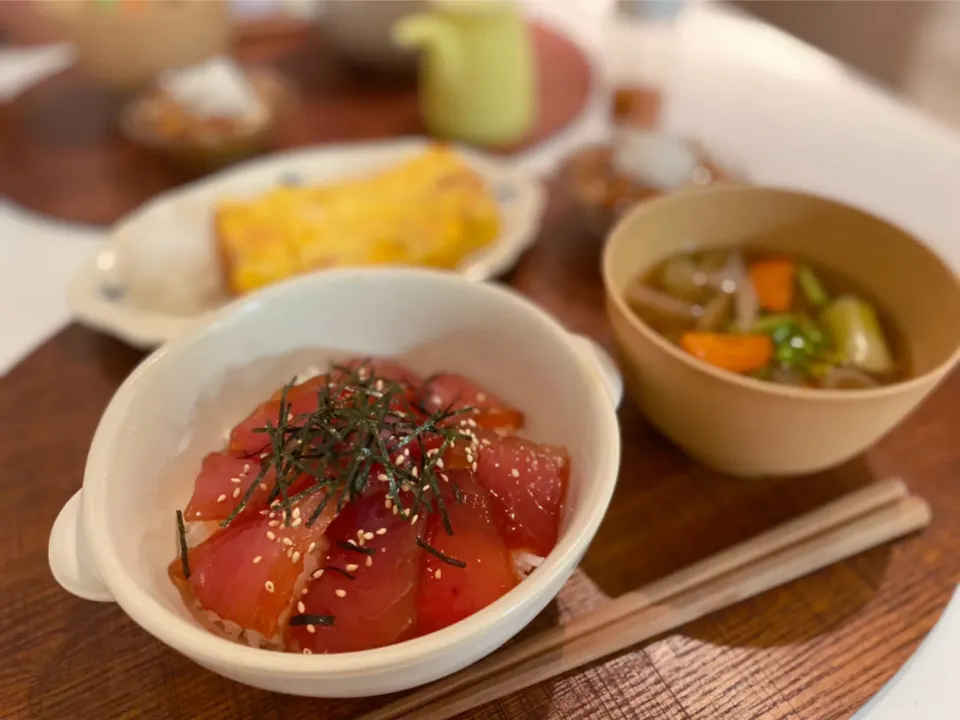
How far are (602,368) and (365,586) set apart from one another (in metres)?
0.39

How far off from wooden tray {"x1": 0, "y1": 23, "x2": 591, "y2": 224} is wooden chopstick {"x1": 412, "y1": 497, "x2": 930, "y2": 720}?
121 centimetres

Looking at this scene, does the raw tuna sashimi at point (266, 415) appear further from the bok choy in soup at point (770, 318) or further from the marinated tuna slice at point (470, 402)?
the bok choy in soup at point (770, 318)

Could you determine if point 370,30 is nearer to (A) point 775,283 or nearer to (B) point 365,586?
(A) point 775,283

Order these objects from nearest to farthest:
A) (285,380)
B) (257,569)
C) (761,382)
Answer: (257,569) < (761,382) < (285,380)

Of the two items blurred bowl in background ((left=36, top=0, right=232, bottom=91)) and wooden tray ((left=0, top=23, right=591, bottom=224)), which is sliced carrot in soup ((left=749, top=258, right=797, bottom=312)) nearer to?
wooden tray ((left=0, top=23, right=591, bottom=224))

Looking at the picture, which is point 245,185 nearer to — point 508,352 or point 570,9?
point 508,352

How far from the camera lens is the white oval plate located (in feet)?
4.26

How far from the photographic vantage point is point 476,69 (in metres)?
1.76

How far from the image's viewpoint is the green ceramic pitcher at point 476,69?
67.7 inches

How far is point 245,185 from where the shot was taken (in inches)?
63.4

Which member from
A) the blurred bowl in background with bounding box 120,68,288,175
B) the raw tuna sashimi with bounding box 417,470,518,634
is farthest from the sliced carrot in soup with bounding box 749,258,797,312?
the blurred bowl in background with bounding box 120,68,288,175

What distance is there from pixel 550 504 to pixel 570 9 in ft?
7.09

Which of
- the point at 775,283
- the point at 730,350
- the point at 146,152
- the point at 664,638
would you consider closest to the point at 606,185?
the point at 775,283

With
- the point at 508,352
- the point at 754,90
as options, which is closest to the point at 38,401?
the point at 508,352
